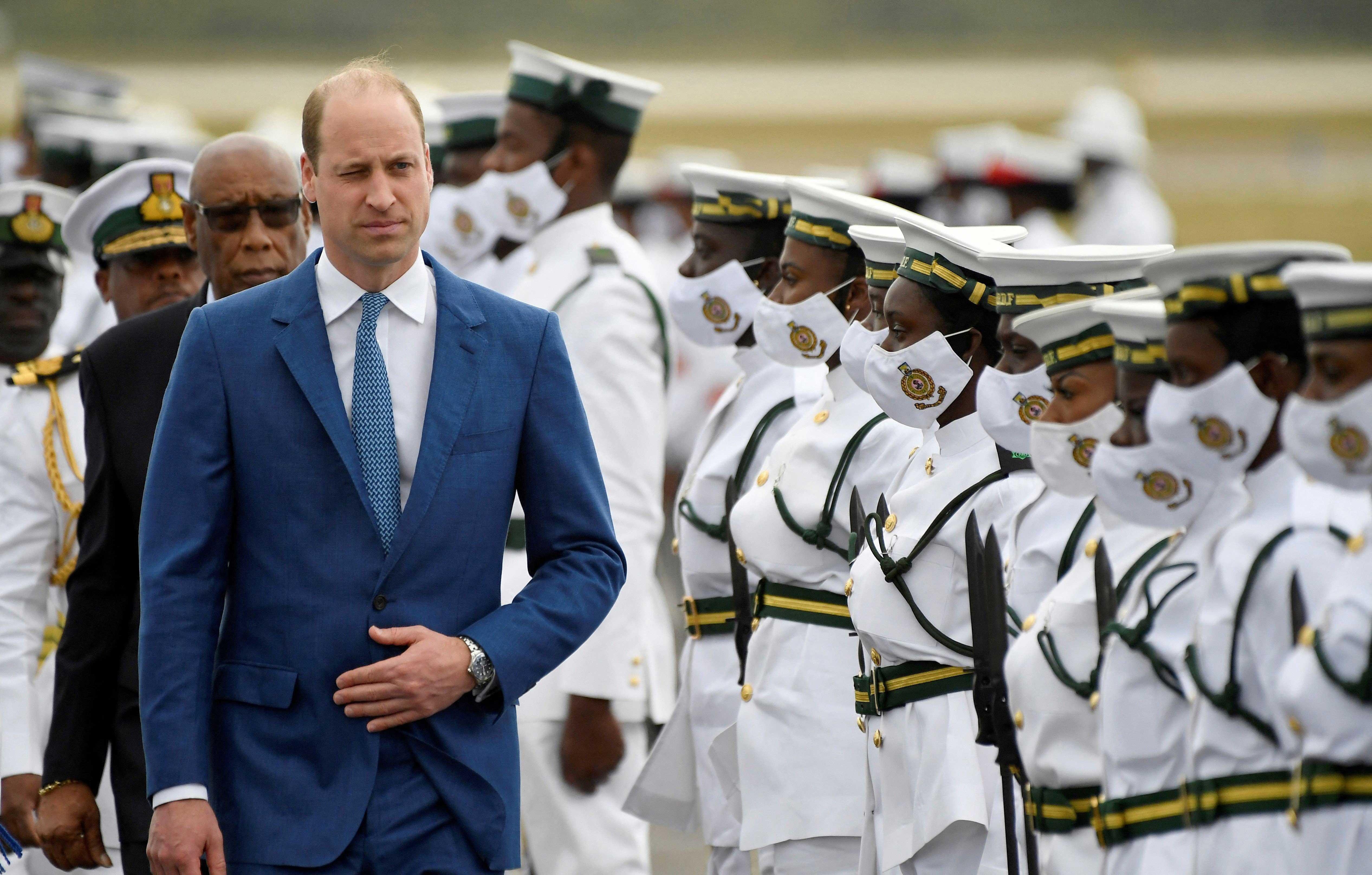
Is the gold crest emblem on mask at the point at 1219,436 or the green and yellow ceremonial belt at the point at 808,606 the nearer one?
the gold crest emblem on mask at the point at 1219,436

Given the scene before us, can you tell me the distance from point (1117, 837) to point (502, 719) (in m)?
1.11

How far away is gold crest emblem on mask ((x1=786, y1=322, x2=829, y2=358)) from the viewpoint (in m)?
5.36

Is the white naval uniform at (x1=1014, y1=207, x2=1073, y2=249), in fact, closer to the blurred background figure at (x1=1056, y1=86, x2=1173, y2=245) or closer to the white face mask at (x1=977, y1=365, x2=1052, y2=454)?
the blurred background figure at (x1=1056, y1=86, x2=1173, y2=245)

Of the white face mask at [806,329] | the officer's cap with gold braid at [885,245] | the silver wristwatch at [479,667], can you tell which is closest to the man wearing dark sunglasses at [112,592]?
the silver wristwatch at [479,667]

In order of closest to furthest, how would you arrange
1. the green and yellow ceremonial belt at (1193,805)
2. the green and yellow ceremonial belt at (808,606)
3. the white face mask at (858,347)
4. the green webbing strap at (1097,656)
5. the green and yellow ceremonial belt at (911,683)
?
the green and yellow ceremonial belt at (1193,805) < the green webbing strap at (1097,656) < the green and yellow ceremonial belt at (911,683) < the white face mask at (858,347) < the green and yellow ceremonial belt at (808,606)

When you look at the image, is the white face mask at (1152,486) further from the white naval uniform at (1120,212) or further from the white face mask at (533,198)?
the white naval uniform at (1120,212)

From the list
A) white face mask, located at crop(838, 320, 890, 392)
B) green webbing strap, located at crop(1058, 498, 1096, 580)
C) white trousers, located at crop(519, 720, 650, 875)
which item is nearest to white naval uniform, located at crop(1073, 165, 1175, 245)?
white trousers, located at crop(519, 720, 650, 875)

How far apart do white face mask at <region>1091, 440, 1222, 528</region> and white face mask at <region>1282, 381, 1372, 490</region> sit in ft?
1.16

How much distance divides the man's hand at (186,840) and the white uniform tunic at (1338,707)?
1786 mm

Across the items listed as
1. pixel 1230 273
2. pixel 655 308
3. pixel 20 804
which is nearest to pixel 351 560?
pixel 1230 273

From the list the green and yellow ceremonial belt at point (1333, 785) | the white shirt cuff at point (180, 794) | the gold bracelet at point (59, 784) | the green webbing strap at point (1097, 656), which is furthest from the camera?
the gold bracelet at point (59, 784)

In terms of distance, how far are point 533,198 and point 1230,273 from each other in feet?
13.5

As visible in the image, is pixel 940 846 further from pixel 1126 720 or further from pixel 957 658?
pixel 1126 720

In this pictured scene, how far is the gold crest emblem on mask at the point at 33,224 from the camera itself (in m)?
6.36
